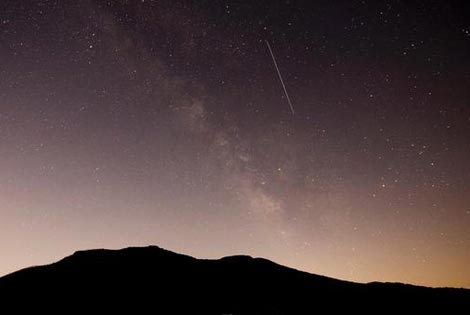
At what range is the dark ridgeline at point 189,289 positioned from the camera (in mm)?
25652

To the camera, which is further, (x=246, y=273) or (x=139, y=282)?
(x=246, y=273)

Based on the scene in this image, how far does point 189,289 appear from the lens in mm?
28797

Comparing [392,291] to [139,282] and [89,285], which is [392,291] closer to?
[139,282]

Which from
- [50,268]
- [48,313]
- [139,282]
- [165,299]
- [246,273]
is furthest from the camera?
[246,273]

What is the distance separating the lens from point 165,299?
26625mm

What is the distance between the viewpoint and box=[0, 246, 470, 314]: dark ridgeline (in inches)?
1010

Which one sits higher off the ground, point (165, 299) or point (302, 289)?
point (302, 289)

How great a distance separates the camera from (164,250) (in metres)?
35.3

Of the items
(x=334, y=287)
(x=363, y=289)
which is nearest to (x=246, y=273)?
(x=334, y=287)

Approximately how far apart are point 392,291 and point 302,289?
8.16m

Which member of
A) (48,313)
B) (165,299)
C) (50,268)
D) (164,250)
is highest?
(164,250)

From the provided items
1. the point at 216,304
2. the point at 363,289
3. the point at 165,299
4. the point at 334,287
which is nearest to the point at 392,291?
the point at 363,289

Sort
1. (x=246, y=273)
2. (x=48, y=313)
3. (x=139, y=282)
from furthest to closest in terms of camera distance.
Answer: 1. (x=246, y=273)
2. (x=139, y=282)
3. (x=48, y=313)

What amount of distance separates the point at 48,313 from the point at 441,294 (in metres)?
30.0
